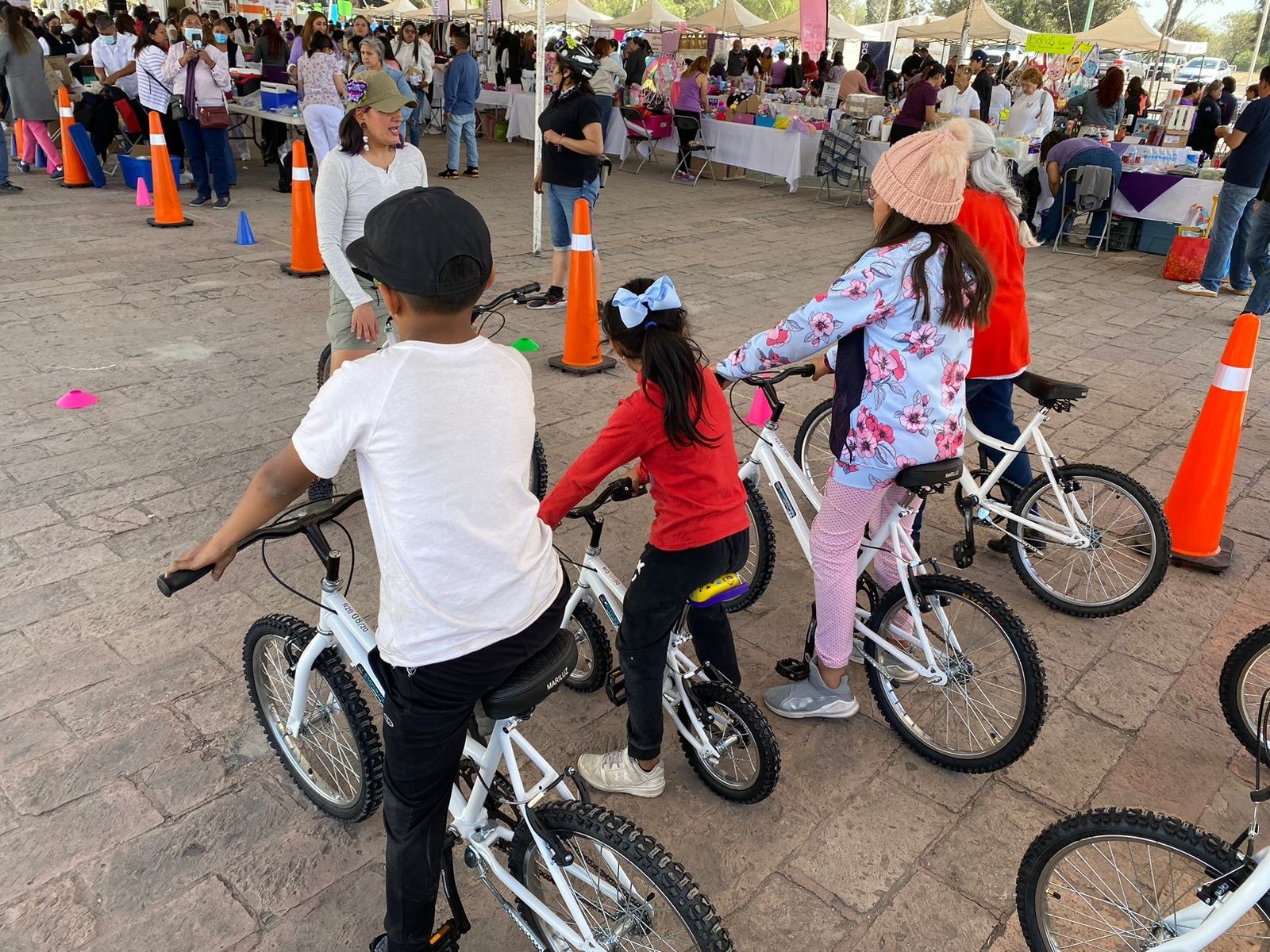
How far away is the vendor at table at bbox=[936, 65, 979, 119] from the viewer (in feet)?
42.3

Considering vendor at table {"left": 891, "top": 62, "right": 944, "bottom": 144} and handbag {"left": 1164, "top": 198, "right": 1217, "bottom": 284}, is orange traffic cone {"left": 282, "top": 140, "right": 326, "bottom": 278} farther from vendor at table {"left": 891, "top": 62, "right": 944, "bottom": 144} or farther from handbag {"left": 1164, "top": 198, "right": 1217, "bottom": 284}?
handbag {"left": 1164, "top": 198, "right": 1217, "bottom": 284}

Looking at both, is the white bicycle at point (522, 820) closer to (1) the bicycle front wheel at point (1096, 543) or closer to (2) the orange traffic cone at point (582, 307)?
(1) the bicycle front wheel at point (1096, 543)

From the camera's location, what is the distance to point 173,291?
288 inches

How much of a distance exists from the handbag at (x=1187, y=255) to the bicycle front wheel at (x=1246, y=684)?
796 cm

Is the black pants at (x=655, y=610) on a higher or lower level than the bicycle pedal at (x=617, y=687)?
higher

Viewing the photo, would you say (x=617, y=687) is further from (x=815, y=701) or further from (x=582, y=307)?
(x=582, y=307)

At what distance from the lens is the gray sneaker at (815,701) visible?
309 centimetres

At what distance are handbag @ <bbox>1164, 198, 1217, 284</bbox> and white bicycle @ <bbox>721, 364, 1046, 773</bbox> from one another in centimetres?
847

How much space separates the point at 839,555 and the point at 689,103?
41.6 ft

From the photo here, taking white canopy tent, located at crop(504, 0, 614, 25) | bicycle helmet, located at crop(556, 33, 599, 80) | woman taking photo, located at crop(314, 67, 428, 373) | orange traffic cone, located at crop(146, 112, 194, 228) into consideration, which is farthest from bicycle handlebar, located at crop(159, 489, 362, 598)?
white canopy tent, located at crop(504, 0, 614, 25)

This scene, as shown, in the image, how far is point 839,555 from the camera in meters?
2.92

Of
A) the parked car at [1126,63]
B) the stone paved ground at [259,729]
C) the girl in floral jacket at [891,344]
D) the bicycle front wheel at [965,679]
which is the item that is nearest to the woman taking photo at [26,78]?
the stone paved ground at [259,729]

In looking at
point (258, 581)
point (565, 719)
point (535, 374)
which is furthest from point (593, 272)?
point (565, 719)

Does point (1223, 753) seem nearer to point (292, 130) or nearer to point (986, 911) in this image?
point (986, 911)
